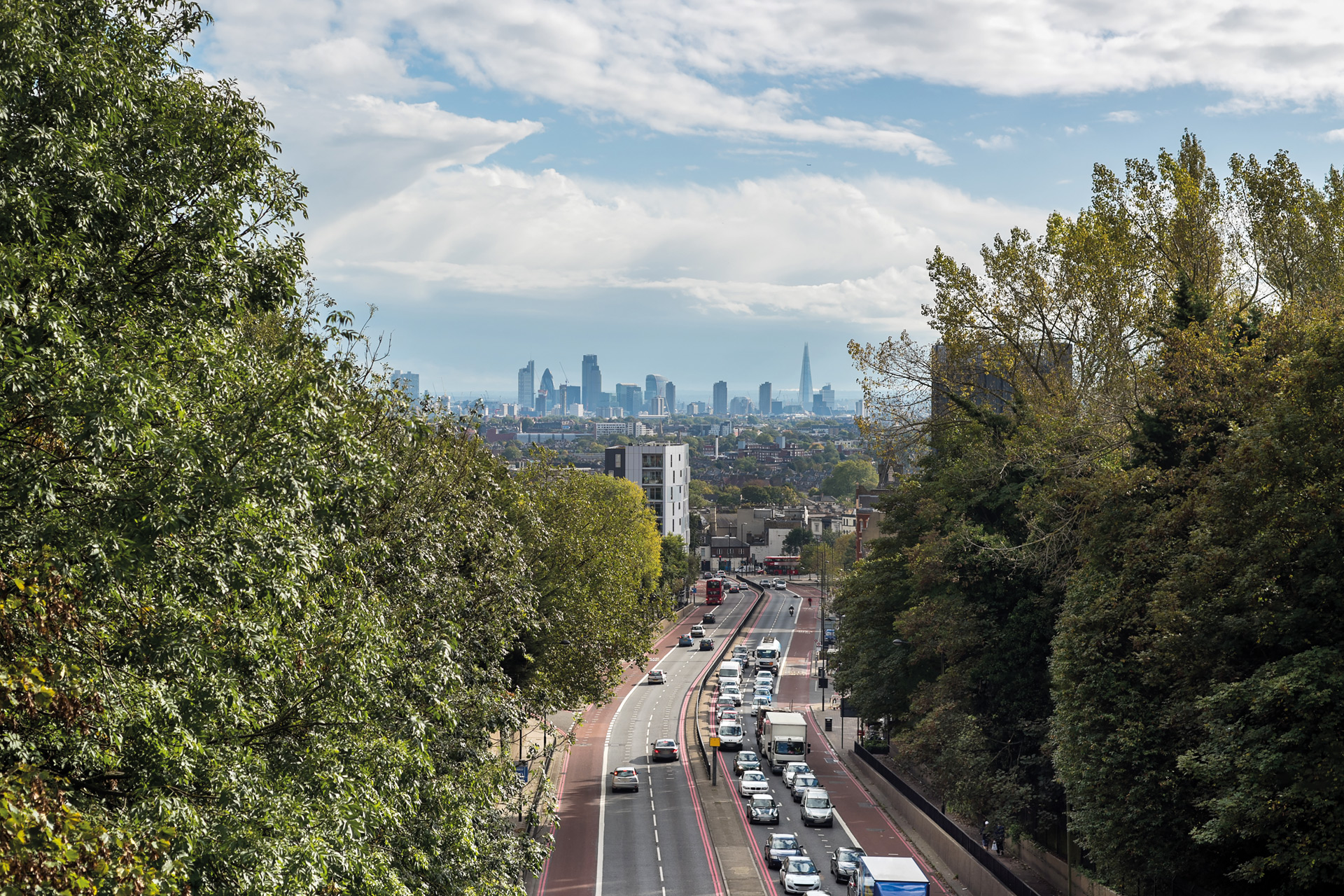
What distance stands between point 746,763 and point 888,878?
2533cm

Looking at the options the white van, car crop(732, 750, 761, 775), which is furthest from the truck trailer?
the white van

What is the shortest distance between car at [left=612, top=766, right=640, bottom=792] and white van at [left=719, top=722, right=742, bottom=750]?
11.6 metres

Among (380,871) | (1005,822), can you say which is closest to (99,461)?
(380,871)

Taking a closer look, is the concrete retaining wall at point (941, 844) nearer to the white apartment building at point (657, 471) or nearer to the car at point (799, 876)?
the car at point (799, 876)

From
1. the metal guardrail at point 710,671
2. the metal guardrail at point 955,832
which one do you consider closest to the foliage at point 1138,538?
the metal guardrail at point 955,832

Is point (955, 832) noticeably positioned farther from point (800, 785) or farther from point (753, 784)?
point (753, 784)

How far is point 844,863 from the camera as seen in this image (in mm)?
36906

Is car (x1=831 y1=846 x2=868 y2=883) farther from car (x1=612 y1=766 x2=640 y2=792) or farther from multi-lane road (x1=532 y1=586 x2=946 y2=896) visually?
car (x1=612 y1=766 x2=640 y2=792)

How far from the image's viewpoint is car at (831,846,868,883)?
36.4m

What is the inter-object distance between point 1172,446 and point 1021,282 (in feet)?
43.7

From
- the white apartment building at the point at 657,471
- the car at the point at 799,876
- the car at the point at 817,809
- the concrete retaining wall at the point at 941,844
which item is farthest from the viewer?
the white apartment building at the point at 657,471

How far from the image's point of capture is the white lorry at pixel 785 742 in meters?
58.1

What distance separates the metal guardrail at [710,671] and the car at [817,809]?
8.10 m

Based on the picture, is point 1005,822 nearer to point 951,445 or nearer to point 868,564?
point 951,445
